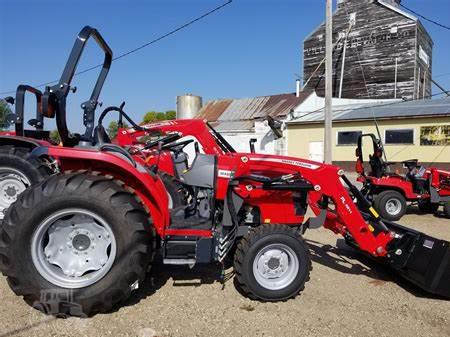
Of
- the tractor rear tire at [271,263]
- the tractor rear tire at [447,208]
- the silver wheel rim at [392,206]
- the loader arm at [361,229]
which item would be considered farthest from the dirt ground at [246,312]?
the tractor rear tire at [447,208]

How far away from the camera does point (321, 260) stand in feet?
16.0

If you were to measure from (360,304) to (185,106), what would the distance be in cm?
2518

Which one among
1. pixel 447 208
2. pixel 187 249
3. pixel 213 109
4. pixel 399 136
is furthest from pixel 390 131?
pixel 187 249

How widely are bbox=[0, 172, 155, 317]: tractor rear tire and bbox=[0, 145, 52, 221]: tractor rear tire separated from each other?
7.23 ft

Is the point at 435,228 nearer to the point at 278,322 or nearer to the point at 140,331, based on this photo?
the point at 278,322

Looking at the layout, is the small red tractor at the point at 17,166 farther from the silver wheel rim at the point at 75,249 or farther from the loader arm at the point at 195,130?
the silver wheel rim at the point at 75,249

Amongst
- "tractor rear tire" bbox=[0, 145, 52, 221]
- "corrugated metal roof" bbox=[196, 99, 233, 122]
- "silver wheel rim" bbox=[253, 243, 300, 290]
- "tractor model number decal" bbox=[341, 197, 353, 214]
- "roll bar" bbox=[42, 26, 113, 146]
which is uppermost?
"corrugated metal roof" bbox=[196, 99, 233, 122]

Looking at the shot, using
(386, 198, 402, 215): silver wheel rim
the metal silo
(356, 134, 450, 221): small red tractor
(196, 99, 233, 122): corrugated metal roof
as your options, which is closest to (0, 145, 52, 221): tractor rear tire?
Result: (356, 134, 450, 221): small red tractor

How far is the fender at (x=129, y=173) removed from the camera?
3355 millimetres

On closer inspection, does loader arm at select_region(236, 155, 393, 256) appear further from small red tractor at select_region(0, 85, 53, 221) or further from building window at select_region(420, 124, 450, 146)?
building window at select_region(420, 124, 450, 146)

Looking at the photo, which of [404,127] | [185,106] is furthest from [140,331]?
[185,106]

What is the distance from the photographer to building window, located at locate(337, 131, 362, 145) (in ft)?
59.0

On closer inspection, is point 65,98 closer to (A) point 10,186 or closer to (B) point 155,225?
(B) point 155,225

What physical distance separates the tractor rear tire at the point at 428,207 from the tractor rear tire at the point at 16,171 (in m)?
7.71
